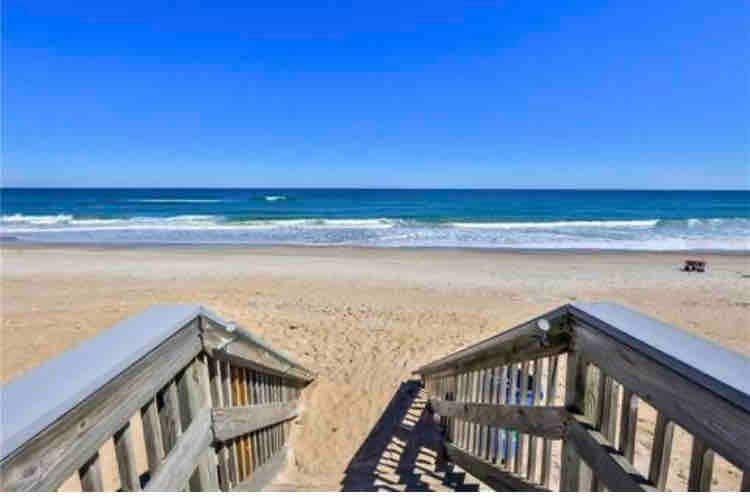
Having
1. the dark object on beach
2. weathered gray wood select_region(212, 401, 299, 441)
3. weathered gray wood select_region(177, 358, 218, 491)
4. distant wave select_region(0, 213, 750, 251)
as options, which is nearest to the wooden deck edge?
weathered gray wood select_region(212, 401, 299, 441)

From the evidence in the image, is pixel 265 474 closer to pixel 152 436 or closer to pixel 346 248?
pixel 152 436

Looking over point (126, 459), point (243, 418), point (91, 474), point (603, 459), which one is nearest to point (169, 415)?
point (126, 459)

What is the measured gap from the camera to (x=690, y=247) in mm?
17281

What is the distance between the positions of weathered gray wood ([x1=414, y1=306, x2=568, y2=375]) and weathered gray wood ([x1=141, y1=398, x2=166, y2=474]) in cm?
145

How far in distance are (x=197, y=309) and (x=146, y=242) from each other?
64.5 feet

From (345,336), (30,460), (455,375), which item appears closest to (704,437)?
(30,460)

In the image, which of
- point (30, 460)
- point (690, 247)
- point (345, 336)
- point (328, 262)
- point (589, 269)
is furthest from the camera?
point (690, 247)

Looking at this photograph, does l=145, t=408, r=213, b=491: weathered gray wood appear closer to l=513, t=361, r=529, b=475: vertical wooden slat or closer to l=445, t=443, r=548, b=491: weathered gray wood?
l=513, t=361, r=529, b=475: vertical wooden slat

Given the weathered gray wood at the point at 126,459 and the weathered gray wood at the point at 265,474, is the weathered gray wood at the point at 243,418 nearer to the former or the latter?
the weathered gray wood at the point at 265,474

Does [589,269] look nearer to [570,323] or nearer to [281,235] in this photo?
[570,323]

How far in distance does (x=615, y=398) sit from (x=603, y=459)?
201mm

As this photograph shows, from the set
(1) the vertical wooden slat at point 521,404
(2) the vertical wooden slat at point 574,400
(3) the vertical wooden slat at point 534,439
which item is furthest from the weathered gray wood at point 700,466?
(1) the vertical wooden slat at point 521,404

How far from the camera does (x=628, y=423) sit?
4.00ft

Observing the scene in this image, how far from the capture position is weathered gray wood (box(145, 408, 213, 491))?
1260 mm
